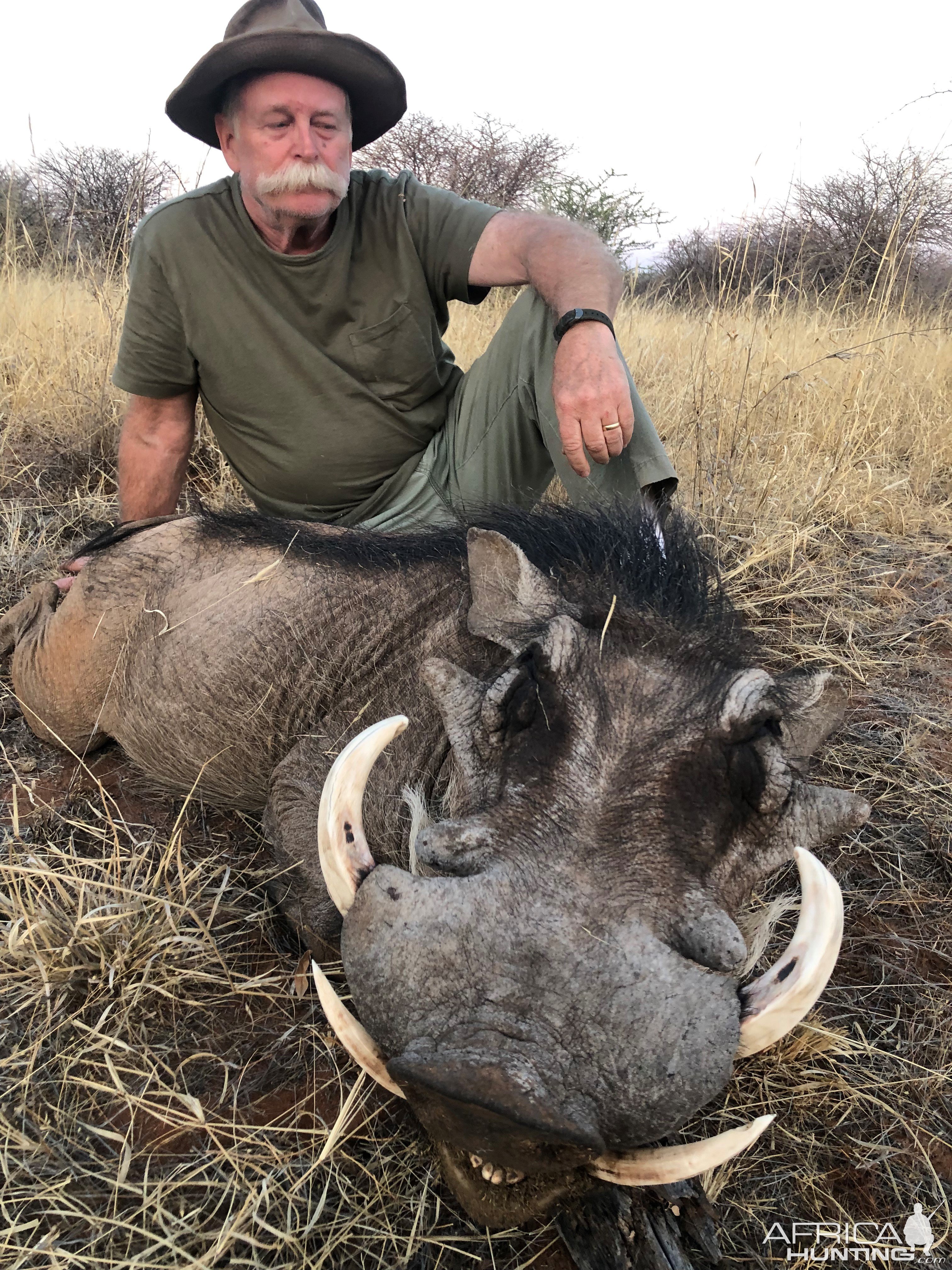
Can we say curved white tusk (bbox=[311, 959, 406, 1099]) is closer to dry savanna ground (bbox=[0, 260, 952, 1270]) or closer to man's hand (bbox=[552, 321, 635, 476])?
dry savanna ground (bbox=[0, 260, 952, 1270])

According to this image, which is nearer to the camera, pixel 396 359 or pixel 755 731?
pixel 755 731

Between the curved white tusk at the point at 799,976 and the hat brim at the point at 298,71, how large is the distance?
9.29ft

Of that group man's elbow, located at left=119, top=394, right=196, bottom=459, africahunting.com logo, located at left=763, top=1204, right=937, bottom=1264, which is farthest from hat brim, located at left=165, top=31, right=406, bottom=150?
africahunting.com logo, located at left=763, top=1204, right=937, bottom=1264

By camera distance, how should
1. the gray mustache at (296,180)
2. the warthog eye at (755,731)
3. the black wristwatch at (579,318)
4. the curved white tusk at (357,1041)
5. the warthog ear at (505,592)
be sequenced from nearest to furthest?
the curved white tusk at (357,1041)
the warthog eye at (755,731)
the warthog ear at (505,592)
the black wristwatch at (579,318)
the gray mustache at (296,180)

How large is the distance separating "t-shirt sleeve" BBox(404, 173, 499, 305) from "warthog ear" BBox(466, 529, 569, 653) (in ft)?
5.19

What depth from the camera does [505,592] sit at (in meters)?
1.92

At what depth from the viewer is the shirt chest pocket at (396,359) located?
3158 mm

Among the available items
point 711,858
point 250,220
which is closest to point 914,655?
point 711,858

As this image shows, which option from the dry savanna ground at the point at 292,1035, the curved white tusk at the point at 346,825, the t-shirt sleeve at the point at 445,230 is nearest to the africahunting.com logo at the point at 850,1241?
the dry savanna ground at the point at 292,1035

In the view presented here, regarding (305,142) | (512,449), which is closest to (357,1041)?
(512,449)

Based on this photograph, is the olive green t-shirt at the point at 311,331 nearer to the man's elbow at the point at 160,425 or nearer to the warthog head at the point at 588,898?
the man's elbow at the point at 160,425

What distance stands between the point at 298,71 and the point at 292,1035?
2.84 meters

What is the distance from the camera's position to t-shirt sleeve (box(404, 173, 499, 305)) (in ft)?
10.2

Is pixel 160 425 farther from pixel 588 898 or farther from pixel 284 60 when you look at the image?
pixel 588 898
